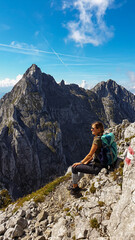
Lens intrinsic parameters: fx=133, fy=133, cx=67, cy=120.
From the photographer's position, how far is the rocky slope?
186 inches

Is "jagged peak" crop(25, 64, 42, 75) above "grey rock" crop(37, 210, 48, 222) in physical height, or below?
above

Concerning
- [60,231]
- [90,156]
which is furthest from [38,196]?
[90,156]

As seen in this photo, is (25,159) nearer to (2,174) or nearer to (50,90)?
(2,174)

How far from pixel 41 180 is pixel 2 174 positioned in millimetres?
30359

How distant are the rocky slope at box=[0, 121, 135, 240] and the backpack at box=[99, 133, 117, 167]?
28.9 inches

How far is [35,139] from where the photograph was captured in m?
117

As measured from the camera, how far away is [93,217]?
19.9 ft

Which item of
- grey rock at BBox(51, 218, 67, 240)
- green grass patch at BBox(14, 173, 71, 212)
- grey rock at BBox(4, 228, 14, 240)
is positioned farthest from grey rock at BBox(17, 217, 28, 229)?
green grass patch at BBox(14, 173, 71, 212)

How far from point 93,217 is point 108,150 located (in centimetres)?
366

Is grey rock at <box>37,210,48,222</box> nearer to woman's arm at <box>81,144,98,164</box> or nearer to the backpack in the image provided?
woman's arm at <box>81,144,98,164</box>

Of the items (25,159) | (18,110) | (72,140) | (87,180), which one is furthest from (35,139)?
(87,180)

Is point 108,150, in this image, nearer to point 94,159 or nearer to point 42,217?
point 94,159

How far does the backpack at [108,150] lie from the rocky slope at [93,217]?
734mm

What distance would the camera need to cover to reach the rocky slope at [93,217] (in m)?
4.72
